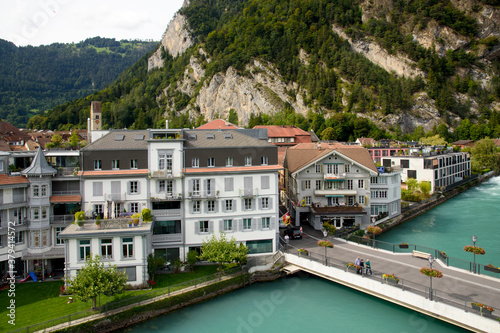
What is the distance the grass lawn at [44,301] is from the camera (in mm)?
21128

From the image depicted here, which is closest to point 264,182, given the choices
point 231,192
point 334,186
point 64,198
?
point 231,192

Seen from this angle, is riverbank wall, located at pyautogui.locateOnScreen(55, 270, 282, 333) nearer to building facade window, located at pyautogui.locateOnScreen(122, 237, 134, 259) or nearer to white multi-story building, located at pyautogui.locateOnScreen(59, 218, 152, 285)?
white multi-story building, located at pyautogui.locateOnScreen(59, 218, 152, 285)

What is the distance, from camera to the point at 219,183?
30.4 meters

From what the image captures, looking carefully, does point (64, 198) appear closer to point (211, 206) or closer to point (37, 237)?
point (37, 237)

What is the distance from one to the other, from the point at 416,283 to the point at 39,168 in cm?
2754

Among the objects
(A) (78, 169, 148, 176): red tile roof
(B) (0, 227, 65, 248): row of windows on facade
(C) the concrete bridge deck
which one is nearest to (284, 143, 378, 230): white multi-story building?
(C) the concrete bridge deck

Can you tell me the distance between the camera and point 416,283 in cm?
2286

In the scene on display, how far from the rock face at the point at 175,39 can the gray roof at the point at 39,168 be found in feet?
531

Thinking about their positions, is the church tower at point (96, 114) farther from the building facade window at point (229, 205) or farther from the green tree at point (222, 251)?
the green tree at point (222, 251)

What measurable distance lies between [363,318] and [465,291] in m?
6.28

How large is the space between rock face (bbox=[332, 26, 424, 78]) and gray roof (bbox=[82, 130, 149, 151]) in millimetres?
123295

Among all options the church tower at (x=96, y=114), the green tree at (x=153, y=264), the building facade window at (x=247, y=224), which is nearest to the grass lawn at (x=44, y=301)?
the green tree at (x=153, y=264)

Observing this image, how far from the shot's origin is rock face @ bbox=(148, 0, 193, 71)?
7136 inches

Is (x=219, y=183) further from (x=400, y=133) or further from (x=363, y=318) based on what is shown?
(x=400, y=133)
